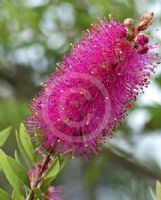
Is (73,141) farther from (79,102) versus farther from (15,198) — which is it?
(15,198)

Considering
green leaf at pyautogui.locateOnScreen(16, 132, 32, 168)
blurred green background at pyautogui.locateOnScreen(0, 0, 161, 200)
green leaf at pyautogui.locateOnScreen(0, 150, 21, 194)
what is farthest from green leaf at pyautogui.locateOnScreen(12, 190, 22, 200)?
blurred green background at pyautogui.locateOnScreen(0, 0, 161, 200)

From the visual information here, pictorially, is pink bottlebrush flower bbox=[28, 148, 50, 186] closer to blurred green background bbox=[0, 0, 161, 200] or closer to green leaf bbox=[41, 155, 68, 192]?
green leaf bbox=[41, 155, 68, 192]

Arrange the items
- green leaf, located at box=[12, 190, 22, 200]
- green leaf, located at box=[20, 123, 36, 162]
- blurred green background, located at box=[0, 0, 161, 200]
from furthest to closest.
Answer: blurred green background, located at box=[0, 0, 161, 200], green leaf, located at box=[20, 123, 36, 162], green leaf, located at box=[12, 190, 22, 200]

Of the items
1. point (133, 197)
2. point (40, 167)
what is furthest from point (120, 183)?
point (40, 167)

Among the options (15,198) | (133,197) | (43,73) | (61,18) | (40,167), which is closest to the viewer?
(15,198)

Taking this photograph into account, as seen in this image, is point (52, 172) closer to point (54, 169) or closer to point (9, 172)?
point (54, 169)

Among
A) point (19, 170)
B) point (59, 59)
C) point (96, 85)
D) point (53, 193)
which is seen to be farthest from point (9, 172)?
point (59, 59)

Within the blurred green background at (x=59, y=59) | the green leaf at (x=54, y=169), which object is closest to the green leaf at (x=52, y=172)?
the green leaf at (x=54, y=169)

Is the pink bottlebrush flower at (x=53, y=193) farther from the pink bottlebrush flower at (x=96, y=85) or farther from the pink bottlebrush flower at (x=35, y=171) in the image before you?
the pink bottlebrush flower at (x=96, y=85)
